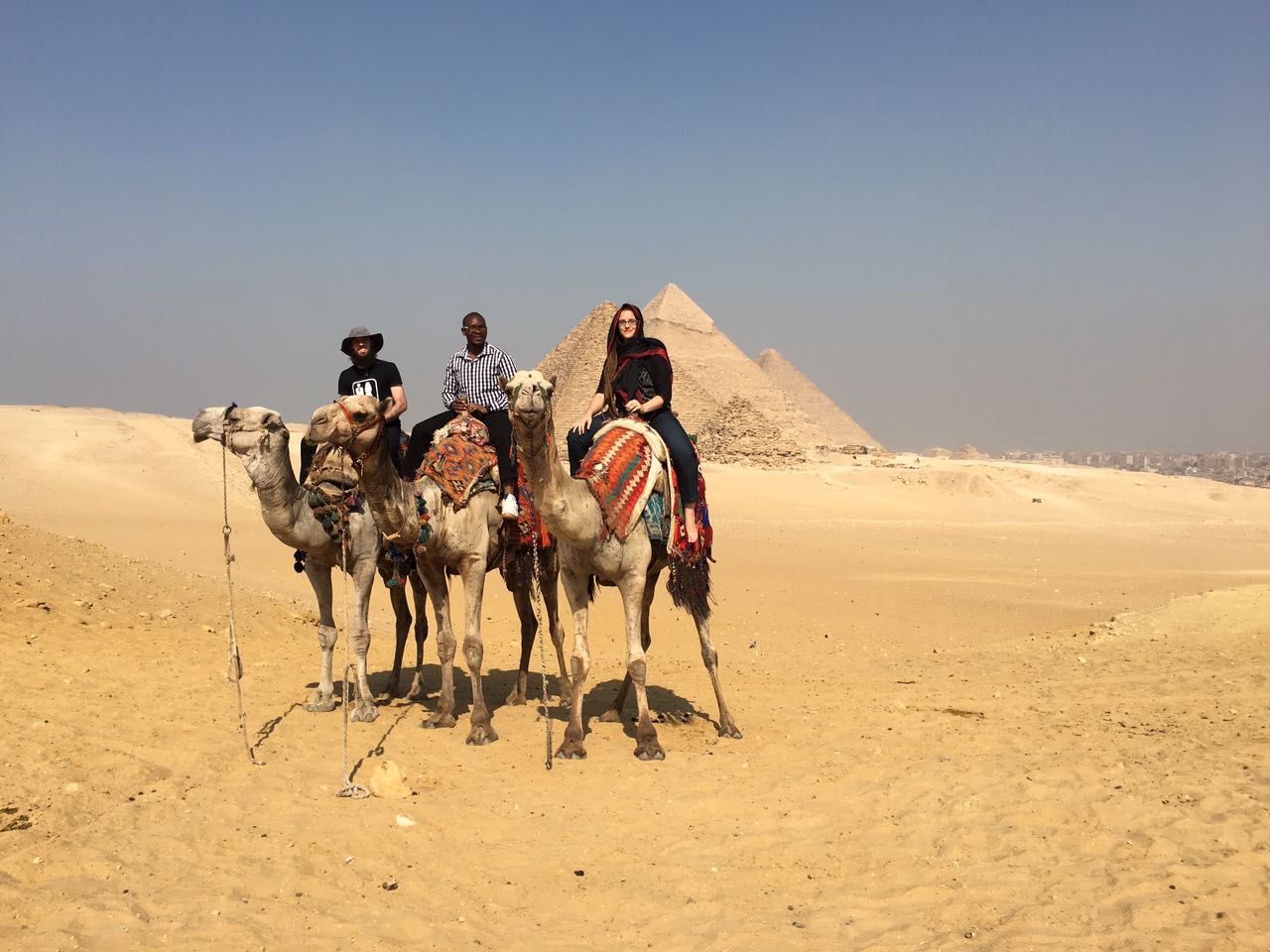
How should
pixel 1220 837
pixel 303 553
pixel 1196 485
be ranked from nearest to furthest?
1. pixel 1220 837
2. pixel 303 553
3. pixel 1196 485

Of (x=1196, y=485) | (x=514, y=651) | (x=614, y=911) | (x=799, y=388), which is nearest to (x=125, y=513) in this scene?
(x=514, y=651)

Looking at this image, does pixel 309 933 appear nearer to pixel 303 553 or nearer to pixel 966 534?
pixel 303 553

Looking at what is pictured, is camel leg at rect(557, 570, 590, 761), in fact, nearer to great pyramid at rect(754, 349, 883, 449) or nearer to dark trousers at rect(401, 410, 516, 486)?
dark trousers at rect(401, 410, 516, 486)

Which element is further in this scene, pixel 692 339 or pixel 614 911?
pixel 692 339

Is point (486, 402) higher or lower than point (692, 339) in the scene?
lower

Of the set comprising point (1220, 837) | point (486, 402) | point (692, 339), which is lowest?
point (1220, 837)

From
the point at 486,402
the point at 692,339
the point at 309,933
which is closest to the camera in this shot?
the point at 309,933

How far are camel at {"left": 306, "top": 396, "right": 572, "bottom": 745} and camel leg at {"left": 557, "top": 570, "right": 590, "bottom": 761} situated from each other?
0.63 meters

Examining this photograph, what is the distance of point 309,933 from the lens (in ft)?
11.5

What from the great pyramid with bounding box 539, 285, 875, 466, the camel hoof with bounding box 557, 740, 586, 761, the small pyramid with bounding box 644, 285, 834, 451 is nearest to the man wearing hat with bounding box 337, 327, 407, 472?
the camel hoof with bounding box 557, 740, 586, 761

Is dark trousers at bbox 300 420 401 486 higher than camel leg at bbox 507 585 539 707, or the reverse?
dark trousers at bbox 300 420 401 486

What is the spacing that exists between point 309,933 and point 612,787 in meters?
2.19

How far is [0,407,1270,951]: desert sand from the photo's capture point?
11.9 feet

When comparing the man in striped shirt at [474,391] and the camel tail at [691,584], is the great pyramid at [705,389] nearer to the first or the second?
the man in striped shirt at [474,391]
